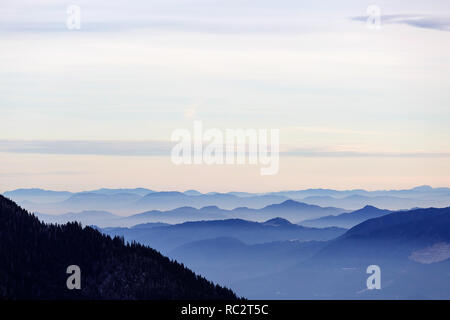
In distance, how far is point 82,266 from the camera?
176 metres

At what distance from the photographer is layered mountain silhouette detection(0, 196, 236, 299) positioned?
160625 mm

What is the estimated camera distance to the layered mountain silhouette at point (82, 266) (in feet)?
527

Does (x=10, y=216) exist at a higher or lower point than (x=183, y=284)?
higher
